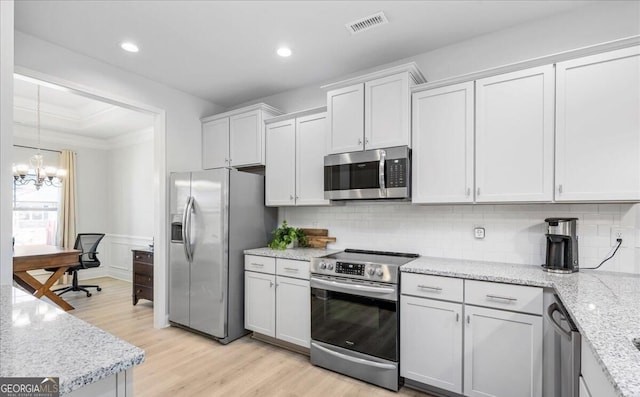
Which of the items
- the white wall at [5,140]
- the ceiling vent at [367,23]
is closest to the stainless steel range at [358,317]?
the ceiling vent at [367,23]

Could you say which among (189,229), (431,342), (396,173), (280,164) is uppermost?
(280,164)

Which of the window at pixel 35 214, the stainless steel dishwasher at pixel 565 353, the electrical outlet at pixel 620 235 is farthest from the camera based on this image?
the window at pixel 35 214

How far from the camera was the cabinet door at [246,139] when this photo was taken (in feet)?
11.9

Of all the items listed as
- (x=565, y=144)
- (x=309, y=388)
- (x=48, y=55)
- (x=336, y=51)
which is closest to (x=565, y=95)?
(x=565, y=144)

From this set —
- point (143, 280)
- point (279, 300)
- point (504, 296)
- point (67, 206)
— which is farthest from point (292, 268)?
point (67, 206)

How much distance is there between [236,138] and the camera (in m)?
3.79

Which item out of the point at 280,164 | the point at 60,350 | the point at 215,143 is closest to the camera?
the point at 60,350

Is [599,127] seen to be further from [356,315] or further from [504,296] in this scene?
[356,315]

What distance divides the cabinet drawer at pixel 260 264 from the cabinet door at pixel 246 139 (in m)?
1.07

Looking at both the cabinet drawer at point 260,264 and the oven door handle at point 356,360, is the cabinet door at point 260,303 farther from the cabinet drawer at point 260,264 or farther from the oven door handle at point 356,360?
the oven door handle at point 356,360

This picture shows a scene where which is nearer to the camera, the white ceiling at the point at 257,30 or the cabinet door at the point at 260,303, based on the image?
the white ceiling at the point at 257,30

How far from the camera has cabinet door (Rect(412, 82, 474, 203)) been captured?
244 cm

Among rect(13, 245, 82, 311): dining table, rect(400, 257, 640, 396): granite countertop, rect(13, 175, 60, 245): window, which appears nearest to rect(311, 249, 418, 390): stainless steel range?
rect(400, 257, 640, 396): granite countertop

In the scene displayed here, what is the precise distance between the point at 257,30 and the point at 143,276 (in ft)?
11.5
